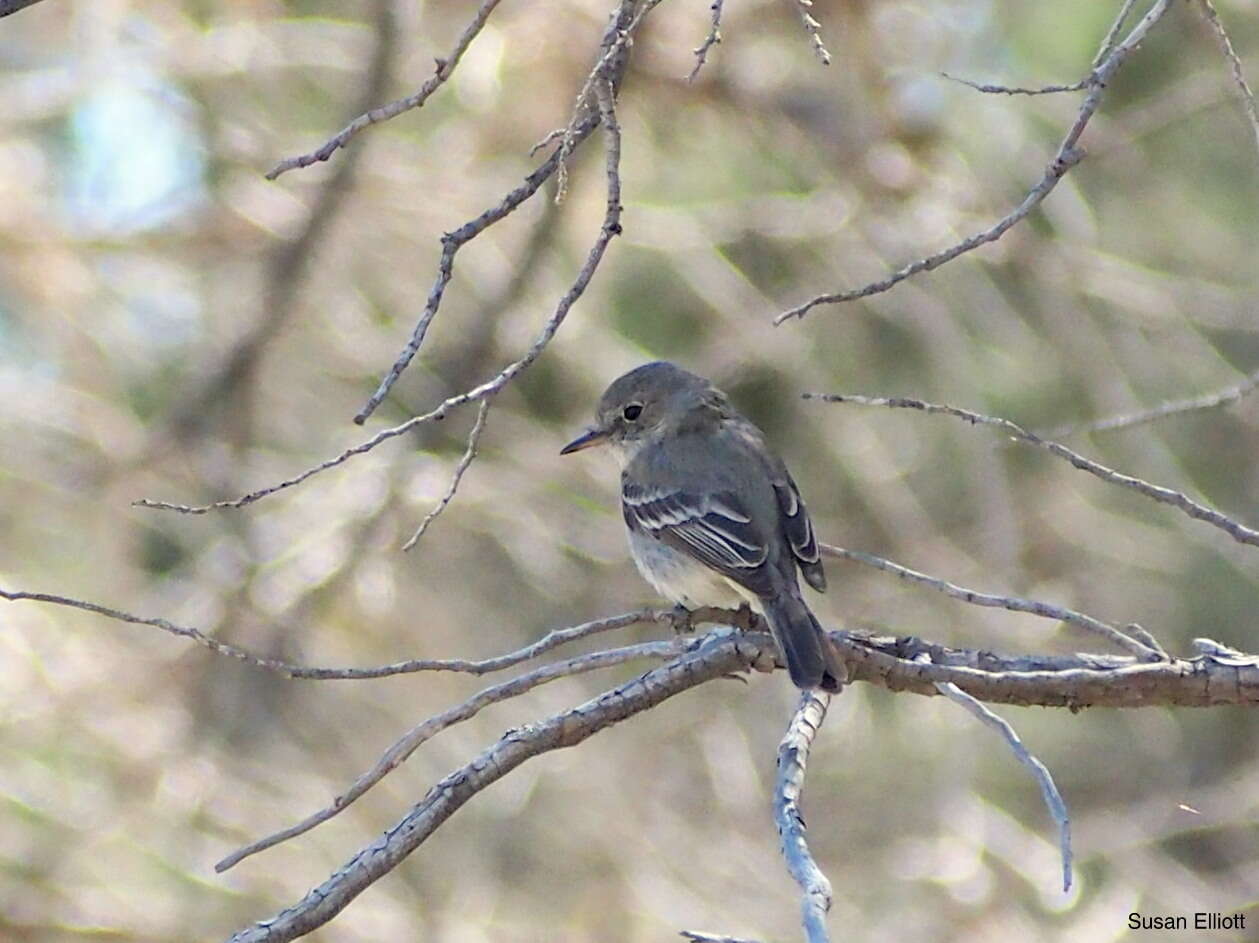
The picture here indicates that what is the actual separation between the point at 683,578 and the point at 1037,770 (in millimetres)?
2339

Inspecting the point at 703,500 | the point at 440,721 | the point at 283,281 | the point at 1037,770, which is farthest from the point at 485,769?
the point at 283,281

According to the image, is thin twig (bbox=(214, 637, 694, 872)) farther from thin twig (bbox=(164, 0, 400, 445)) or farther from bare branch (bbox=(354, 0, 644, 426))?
thin twig (bbox=(164, 0, 400, 445))

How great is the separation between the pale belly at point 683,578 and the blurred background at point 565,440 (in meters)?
2.14

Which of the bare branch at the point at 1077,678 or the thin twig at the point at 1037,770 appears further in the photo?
the bare branch at the point at 1077,678

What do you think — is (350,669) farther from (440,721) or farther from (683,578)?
(683,578)

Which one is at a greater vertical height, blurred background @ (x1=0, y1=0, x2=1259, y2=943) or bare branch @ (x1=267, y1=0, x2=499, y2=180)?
blurred background @ (x1=0, y1=0, x2=1259, y2=943)

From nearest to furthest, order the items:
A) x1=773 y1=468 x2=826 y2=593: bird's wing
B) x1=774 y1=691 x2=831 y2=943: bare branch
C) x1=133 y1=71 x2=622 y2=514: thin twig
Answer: x1=774 y1=691 x2=831 y2=943: bare branch < x1=133 y1=71 x2=622 y2=514: thin twig < x1=773 y1=468 x2=826 y2=593: bird's wing

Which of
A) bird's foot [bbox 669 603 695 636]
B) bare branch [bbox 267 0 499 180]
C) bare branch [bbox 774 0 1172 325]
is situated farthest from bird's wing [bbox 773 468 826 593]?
bare branch [bbox 267 0 499 180]

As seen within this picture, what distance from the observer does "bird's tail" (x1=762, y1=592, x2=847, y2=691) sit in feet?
10.9

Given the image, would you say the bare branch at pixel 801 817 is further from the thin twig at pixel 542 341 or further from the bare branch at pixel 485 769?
the thin twig at pixel 542 341

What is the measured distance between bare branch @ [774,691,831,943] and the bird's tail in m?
0.03

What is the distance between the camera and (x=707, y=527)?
4891 mm

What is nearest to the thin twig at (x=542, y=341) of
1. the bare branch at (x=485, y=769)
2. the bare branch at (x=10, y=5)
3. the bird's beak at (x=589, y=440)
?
the bare branch at (x=485, y=769)

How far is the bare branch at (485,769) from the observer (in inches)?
103
